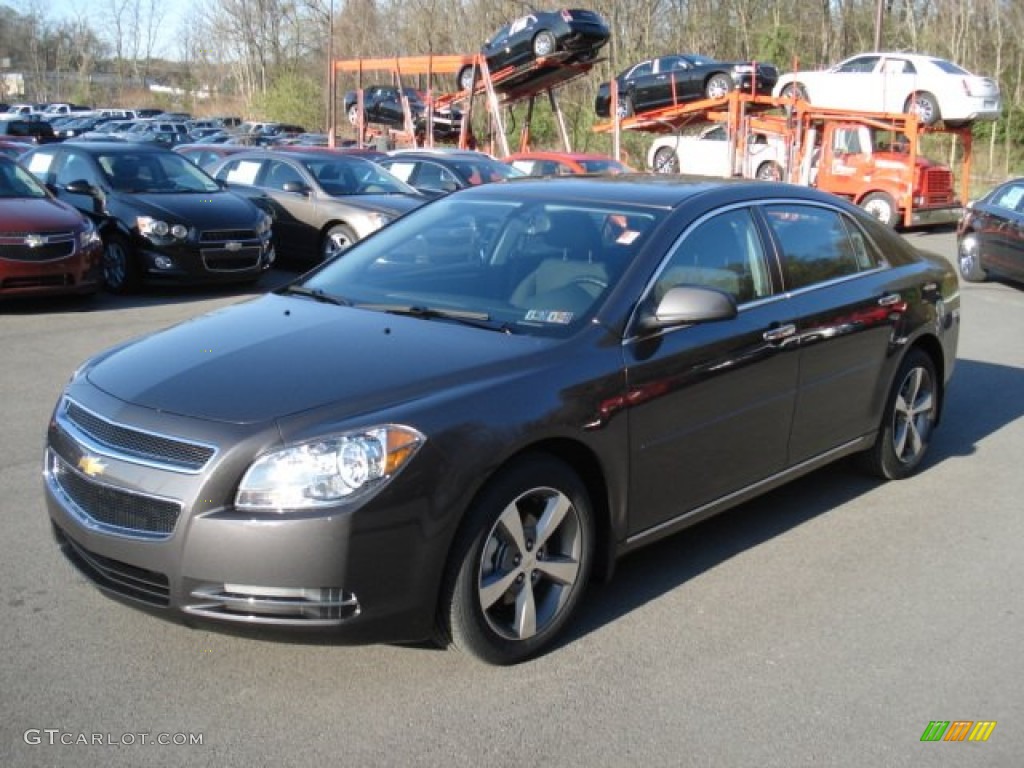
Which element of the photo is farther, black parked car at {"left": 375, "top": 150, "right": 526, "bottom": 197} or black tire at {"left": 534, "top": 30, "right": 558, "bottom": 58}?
black tire at {"left": 534, "top": 30, "right": 558, "bottom": 58}

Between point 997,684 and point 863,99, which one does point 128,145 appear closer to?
point 997,684

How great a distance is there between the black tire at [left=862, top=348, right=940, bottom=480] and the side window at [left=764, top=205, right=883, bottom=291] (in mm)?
650

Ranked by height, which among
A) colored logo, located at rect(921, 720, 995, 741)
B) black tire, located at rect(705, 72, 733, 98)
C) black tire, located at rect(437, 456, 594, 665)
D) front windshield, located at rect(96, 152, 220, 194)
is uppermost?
black tire, located at rect(705, 72, 733, 98)

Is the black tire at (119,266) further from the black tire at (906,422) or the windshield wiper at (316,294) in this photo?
the black tire at (906,422)

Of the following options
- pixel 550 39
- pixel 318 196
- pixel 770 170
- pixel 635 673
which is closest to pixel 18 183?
pixel 318 196

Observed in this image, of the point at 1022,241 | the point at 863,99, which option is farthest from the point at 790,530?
the point at 863,99

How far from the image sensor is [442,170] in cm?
1680

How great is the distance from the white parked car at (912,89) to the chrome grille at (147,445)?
21363 millimetres

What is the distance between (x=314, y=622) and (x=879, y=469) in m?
3.63

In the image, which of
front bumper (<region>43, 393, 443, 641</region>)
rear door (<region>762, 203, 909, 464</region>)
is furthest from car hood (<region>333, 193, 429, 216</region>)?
front bumper (<region>43, 393, 443, 641</region>)

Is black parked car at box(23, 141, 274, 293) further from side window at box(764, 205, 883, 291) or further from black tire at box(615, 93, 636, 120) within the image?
black tire at box(615, 93, 636, 120)

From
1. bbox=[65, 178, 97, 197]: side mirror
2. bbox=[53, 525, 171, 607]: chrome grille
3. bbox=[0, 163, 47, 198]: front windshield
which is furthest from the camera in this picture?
bbox=[65, 178, 97, 197]: side mirror

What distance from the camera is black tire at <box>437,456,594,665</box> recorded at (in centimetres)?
353

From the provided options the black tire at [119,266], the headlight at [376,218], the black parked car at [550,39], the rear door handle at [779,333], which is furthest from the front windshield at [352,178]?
the black parked car at [550,39]
